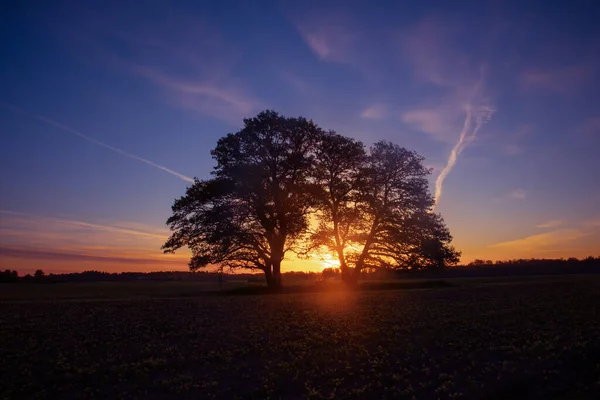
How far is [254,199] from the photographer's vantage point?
4425 cm

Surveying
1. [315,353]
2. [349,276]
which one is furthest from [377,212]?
[315,353]

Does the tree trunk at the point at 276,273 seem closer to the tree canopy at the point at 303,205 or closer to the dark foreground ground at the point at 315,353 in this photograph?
the tree canopy at the point at 303,205

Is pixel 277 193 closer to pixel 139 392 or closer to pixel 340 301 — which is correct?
pixel 340 301

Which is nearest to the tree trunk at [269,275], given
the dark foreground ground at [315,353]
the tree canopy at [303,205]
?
the tree canopy at [303,205]

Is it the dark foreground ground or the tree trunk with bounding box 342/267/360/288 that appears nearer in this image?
the dark foreground ground

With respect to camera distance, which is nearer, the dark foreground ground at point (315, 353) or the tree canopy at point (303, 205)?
the dark foreground ground at point (315, 353)

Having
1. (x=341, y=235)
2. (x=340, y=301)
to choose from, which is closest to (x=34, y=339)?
(x=340, y=301)

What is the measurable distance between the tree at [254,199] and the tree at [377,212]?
8.35 feet

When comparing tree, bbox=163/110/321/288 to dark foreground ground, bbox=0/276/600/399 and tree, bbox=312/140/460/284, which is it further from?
dark foreground ground, bbox=0/276/600/399

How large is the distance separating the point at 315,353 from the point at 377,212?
105ft

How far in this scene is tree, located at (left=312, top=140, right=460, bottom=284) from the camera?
46688 millimetres

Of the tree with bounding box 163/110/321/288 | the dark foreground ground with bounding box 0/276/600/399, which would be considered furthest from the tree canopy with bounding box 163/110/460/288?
the dark foreground ground with bounding box 0/276/600/399

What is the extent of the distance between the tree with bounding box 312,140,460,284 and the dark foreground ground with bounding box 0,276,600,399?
21.8 meters

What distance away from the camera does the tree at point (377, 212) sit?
46688 mm
